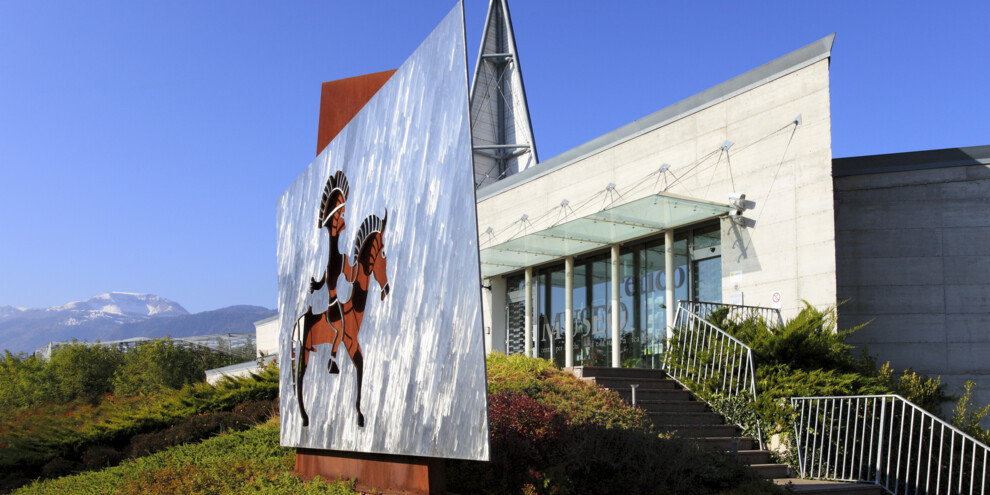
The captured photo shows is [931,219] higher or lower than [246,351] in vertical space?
higher

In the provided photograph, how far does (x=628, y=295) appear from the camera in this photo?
1570 cm

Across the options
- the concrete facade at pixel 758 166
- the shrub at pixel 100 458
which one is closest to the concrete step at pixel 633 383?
the concrete facade at pixel 758 166

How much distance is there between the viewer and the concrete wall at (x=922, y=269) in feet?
38.5

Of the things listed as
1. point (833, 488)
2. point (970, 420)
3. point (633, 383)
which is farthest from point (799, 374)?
point (970, 420)

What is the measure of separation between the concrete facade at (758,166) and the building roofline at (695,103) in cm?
2

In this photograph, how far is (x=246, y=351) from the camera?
1219 inches

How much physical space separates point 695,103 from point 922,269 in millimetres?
4854

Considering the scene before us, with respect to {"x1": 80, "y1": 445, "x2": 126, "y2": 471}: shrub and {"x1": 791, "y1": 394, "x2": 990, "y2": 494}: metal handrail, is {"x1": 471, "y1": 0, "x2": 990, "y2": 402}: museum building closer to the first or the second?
{"x1": 791, "y1": 394, "x2": 990, "y2": 494}: metal handrail

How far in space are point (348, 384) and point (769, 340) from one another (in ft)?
19.9

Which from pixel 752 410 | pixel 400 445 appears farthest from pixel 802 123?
pixel 400 445

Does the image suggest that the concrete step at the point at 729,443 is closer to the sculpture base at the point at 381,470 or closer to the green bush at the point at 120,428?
the sculpture base at the point at 381,470

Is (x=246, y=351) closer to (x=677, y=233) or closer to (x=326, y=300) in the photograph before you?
(x=677, y=233)

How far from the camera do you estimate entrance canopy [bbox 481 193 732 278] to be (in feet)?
41.9

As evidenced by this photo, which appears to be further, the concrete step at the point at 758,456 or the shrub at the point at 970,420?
the shrub at the point at 970,420
